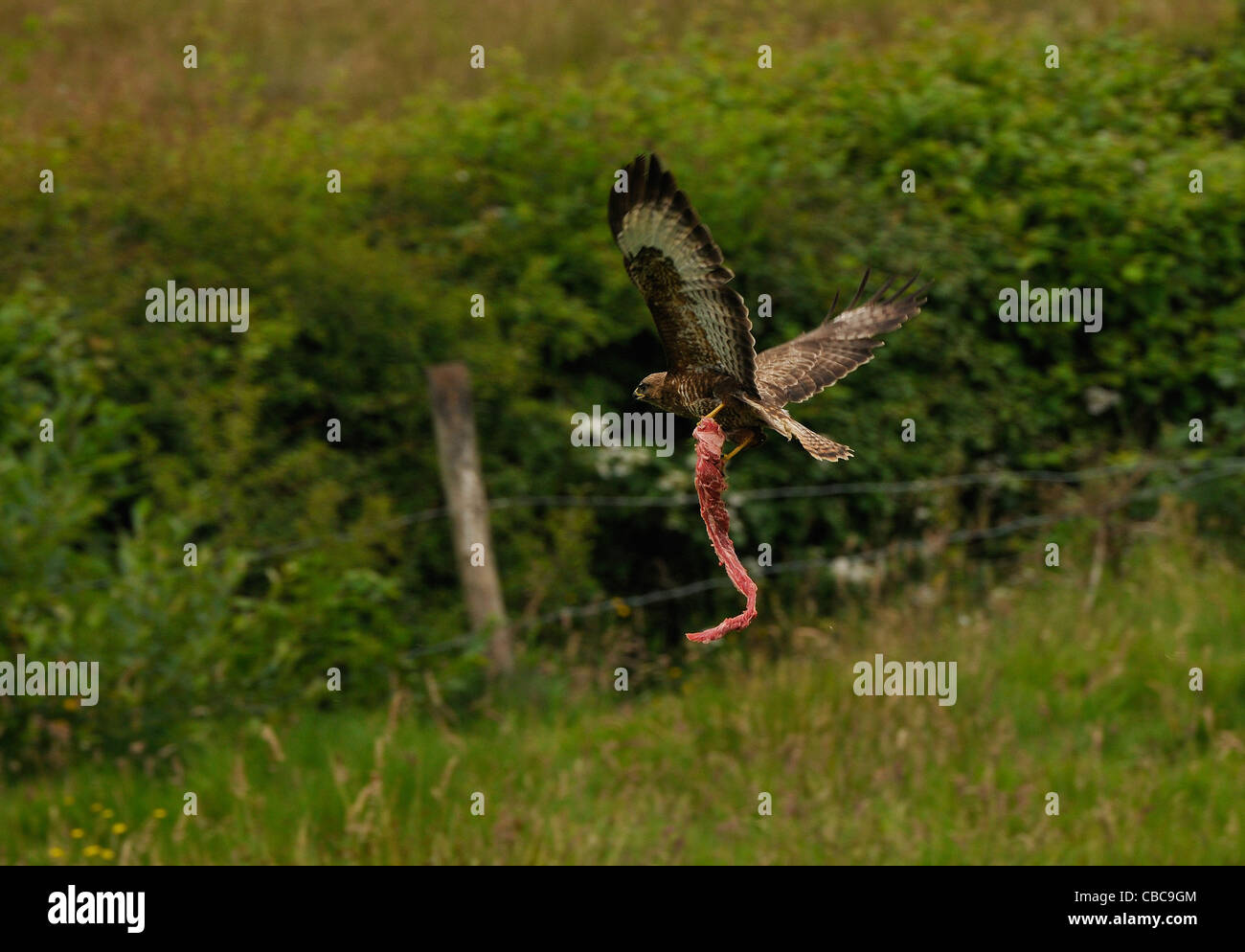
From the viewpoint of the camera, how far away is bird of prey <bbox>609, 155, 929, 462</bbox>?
152 centimetres

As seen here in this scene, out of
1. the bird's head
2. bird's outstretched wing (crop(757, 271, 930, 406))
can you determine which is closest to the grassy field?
bird's outstretched wing (crop(757, 271, 930, 406))

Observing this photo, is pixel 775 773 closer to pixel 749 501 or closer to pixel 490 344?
pixel 749 501

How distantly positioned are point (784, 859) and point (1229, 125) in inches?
349

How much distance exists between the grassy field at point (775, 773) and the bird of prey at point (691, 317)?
320 centimetres

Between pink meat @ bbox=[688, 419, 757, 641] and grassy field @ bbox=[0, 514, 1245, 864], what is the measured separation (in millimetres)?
3466

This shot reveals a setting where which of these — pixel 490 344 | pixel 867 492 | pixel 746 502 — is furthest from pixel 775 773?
pixel 490 344

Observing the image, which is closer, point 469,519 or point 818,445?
point 818,445

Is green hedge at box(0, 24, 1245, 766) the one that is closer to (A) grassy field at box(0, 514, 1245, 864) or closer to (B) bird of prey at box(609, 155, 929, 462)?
(A) grassy field at box(0, 514, 1245, 864)

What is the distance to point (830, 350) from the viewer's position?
7.67 feet

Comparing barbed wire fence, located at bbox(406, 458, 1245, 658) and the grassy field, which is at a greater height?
barbed wire fence, located at bbox(406, 458, 1245, 658)

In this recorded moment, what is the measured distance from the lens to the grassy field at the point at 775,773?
499 centimetres

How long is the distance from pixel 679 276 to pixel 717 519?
1.72 feet

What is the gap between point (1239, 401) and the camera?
9203 millimetres

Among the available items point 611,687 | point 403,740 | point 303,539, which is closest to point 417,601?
point 303,539
